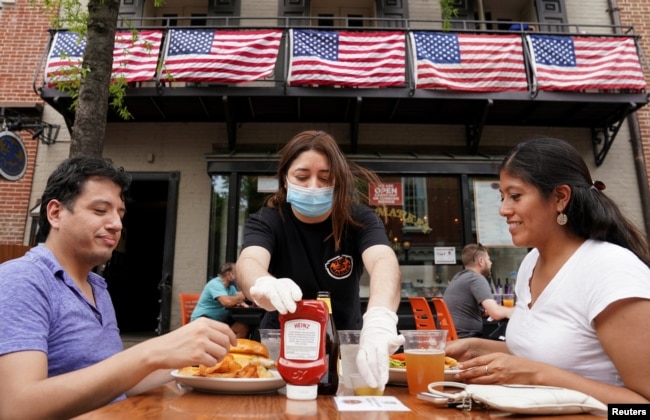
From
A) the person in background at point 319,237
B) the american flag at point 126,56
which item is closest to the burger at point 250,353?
the person in background at point 319,237

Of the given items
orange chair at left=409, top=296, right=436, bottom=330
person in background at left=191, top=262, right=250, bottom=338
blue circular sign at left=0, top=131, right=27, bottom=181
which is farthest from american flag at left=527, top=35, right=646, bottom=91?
blue circular sign at left=0, top=131, right=27, bottom=181

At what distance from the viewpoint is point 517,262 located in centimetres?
820

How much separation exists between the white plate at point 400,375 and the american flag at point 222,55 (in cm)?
663

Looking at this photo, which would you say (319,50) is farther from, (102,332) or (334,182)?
(102,332)

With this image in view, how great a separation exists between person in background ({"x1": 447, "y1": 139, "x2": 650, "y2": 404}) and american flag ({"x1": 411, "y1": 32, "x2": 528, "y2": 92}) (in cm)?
632

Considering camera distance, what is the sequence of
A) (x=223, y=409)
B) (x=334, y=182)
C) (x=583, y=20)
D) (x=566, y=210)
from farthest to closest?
1. (x=583, y=20)
2. (x=334, y=182)
3. (x=566, y=210)
4. (x=223, y=409)

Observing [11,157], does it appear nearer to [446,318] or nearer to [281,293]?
[446,318]

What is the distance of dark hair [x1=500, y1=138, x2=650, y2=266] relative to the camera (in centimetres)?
160

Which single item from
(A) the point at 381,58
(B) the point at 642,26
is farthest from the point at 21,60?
(B) the point at 642,26

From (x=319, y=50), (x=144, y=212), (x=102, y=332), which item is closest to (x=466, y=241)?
(x=319, y=50)

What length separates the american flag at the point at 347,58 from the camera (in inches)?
294

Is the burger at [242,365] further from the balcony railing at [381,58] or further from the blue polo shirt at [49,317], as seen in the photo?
the balcony railing at [381,58]

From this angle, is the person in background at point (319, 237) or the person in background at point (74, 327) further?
the person in background at point (319, 237)

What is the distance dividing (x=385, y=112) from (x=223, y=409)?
7859 mm
